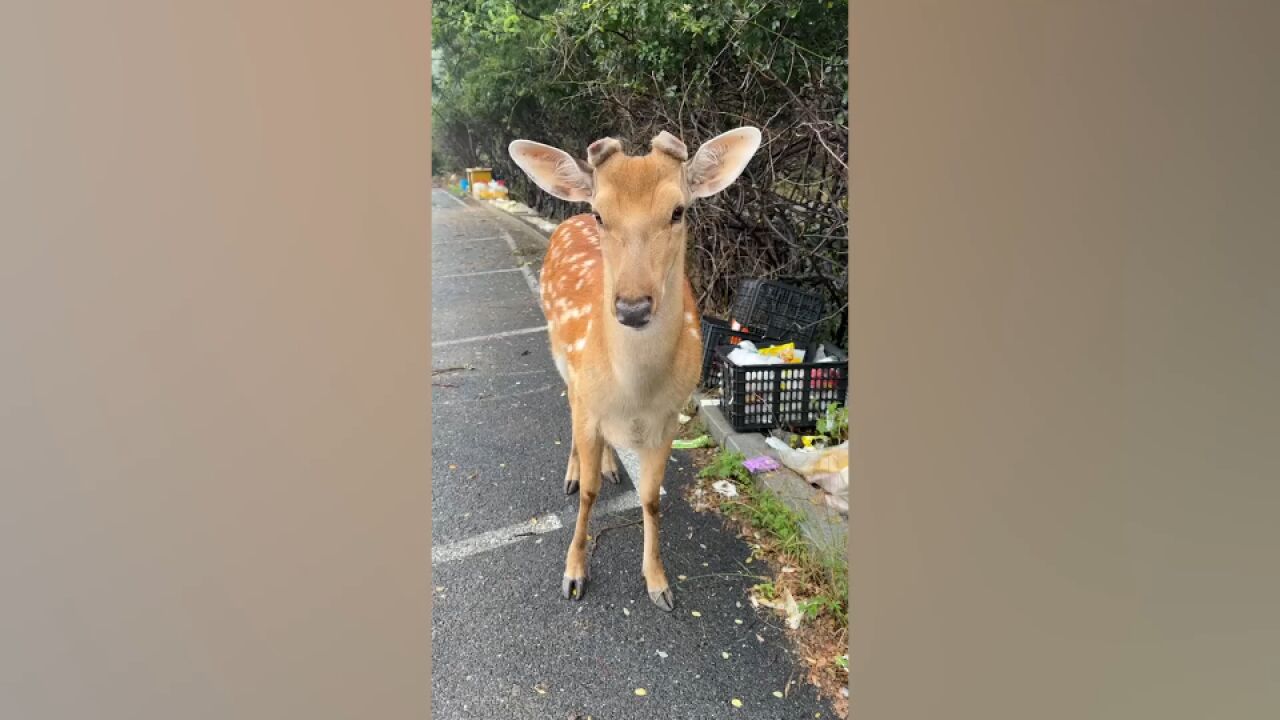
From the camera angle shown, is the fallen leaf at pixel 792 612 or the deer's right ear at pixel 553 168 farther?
the fallen leaf at pixel 792 612

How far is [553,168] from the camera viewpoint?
3.22ft

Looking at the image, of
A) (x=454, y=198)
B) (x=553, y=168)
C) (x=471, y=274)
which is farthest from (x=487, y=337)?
(x=553, y=168)

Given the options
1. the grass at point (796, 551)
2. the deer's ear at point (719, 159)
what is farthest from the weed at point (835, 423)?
the deer's ear at point (719, 159)

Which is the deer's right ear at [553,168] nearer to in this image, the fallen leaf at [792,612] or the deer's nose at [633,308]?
the deer's nose at [633,308]

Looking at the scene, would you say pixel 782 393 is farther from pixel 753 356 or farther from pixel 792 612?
pixel 792 612

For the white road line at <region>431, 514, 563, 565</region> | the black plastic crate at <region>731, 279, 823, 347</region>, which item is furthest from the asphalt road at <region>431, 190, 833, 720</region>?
the black plastic crate at <region>731, 279, 823, 347</region>

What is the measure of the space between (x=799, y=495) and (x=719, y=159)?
544 mm

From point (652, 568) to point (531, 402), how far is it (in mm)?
336

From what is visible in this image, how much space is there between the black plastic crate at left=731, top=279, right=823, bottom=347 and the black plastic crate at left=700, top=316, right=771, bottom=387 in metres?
0.05

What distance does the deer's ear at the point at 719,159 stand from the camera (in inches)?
38.8

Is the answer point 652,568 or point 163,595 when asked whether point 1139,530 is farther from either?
point 163,595

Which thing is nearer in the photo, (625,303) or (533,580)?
(625,303)

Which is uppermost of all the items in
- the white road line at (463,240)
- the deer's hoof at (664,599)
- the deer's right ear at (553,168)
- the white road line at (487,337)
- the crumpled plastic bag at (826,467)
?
the deer's right ear at (553,168)

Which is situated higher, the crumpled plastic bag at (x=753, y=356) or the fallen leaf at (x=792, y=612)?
the crumpled plastic bag at (x=753, y=356)
